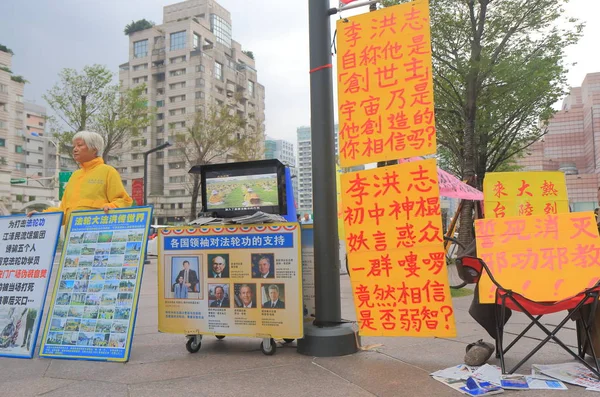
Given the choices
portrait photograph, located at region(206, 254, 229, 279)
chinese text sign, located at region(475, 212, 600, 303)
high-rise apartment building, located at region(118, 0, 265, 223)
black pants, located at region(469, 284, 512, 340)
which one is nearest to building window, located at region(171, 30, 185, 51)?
high-rise apartment building, located at region(118, 0, 265, 223)

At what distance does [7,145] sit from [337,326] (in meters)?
57.3

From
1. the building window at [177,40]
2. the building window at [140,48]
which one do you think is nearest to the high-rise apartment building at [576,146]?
the building window at [177,40]

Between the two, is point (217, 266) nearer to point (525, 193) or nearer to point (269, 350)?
point (269, 350)

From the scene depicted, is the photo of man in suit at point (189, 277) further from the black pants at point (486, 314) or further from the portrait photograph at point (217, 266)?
the black pants at point (486, 314)

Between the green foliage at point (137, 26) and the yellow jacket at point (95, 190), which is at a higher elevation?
the green foliage at point (137, 26)

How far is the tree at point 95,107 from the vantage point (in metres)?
25.9

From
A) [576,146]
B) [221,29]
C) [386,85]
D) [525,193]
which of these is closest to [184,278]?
→ [386,85]

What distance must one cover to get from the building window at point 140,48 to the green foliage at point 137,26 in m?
2.16

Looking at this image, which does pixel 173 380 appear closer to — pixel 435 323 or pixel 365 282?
pixel 365 282

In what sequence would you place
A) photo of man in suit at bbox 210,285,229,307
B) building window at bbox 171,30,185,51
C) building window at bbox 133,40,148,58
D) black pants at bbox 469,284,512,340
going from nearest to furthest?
black pants at bbox 469,284,512,340 < photo of man in suit at bbox 210,285,229,307 < building window at bbox 171,30,185,51 < building window at bbox 133,40,148,58

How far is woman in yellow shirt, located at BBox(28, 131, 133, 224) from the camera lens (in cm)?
473

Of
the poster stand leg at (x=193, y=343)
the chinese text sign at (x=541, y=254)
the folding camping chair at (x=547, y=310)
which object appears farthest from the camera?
the poster stand leg at (x=193, y=343)

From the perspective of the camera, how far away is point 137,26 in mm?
76125

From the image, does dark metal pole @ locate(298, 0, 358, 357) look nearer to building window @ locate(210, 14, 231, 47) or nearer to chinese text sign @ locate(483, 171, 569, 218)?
chinese text sign @ locate(483, 171, 569, 218)
